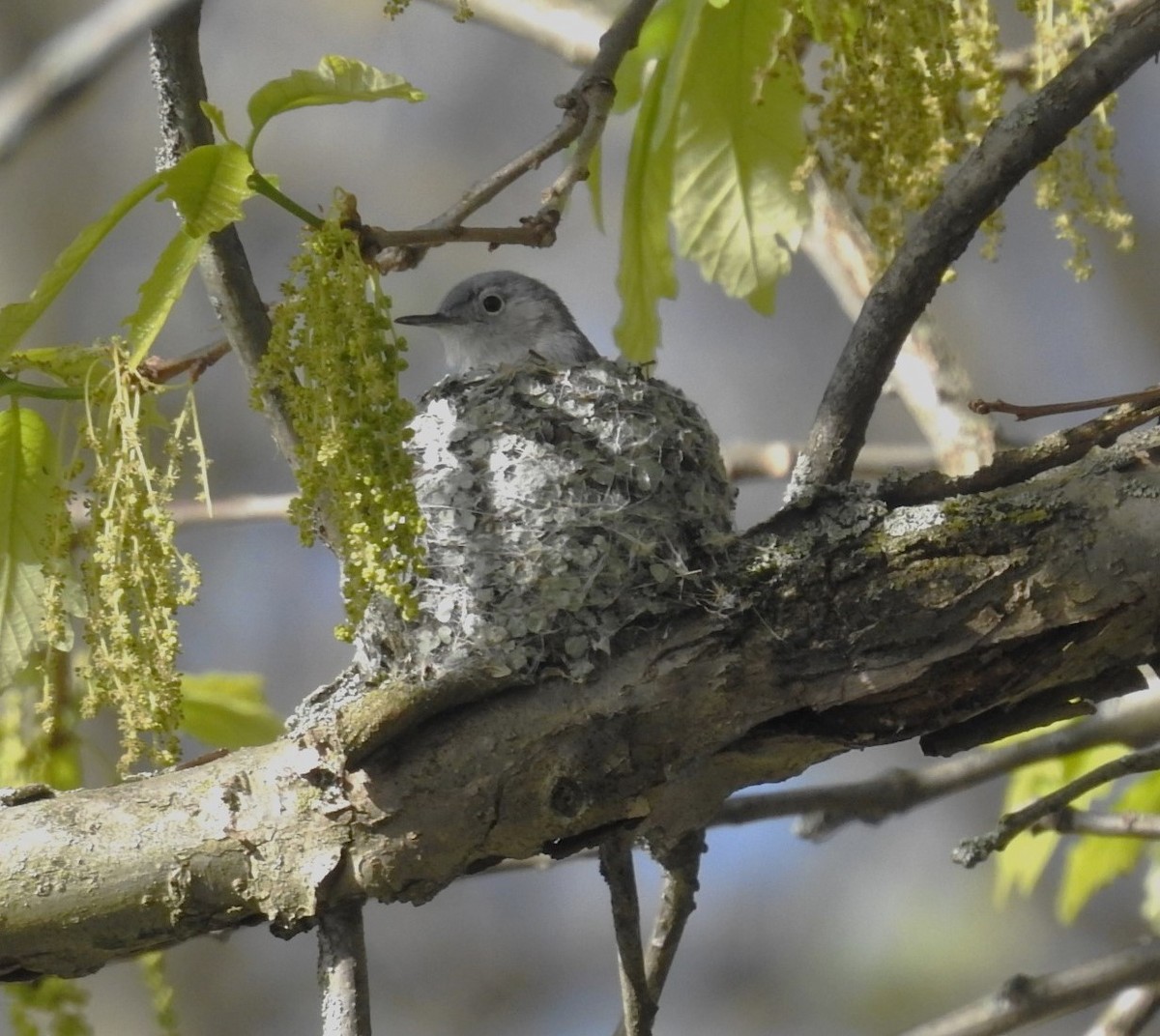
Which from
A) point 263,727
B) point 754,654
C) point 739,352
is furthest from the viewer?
point 739,352

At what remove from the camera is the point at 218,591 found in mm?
A: 6660

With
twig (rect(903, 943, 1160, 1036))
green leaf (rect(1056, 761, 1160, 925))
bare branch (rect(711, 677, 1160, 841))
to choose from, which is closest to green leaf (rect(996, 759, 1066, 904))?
green leaf (rect(1056, 761, 1160, 925))

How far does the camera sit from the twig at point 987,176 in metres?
1.63

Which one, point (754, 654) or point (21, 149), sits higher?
point (21, 149)

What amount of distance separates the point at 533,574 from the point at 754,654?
53 cm

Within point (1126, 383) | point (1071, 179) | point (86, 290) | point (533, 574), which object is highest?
point (86, 290)

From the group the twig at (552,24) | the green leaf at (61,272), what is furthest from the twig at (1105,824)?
the twig at (552,24)

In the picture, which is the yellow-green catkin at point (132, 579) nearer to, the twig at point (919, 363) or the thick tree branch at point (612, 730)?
the thick tree branch at point (612, 730)

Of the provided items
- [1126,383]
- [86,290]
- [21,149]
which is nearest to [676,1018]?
[1126,383]

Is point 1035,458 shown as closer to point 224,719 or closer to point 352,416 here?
point 352,416

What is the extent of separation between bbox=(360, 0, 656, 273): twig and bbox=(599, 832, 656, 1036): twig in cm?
79

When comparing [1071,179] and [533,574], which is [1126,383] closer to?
[1071,179]

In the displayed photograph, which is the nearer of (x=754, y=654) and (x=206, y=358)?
(x=754, y=654)

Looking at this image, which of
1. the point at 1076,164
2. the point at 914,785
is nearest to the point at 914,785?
the point at 914,785
